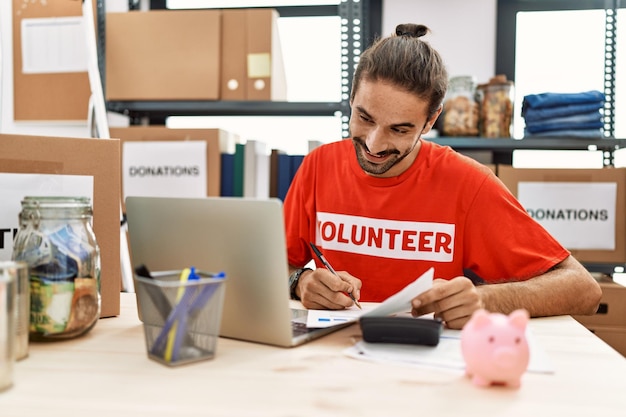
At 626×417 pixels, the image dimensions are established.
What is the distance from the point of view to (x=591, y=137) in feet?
7.48

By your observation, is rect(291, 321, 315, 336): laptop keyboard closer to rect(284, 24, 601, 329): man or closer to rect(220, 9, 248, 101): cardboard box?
rect(284, 24, 601, 329): man

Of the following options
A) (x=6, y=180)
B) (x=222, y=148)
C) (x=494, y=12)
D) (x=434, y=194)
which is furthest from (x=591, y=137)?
(x=6, y=180)

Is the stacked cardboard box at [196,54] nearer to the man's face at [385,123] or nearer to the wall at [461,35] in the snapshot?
the wall at [461,35]

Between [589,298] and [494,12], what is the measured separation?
6.01ft

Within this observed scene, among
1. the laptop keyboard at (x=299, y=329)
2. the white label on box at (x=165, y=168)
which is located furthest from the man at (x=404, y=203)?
the white label on box at (x=165, y=168)

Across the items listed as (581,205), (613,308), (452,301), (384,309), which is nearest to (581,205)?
(581,205)

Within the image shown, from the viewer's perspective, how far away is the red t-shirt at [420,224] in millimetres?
1448

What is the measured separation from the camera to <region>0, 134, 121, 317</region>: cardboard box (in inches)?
36.6

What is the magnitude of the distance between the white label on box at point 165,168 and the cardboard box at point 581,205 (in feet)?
3.81

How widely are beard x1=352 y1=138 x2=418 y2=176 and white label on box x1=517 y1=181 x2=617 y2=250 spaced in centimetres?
101

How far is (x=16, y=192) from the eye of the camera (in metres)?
0.91

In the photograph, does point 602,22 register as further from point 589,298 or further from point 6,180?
point 6,180

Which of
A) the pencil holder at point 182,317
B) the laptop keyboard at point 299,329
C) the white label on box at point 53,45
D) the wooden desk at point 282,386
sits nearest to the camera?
the wooden desk at point 282,386

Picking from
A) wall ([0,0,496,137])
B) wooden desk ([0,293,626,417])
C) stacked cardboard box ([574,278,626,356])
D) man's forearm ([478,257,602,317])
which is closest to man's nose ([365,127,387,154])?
man's forearm ([478,257,602,317])
